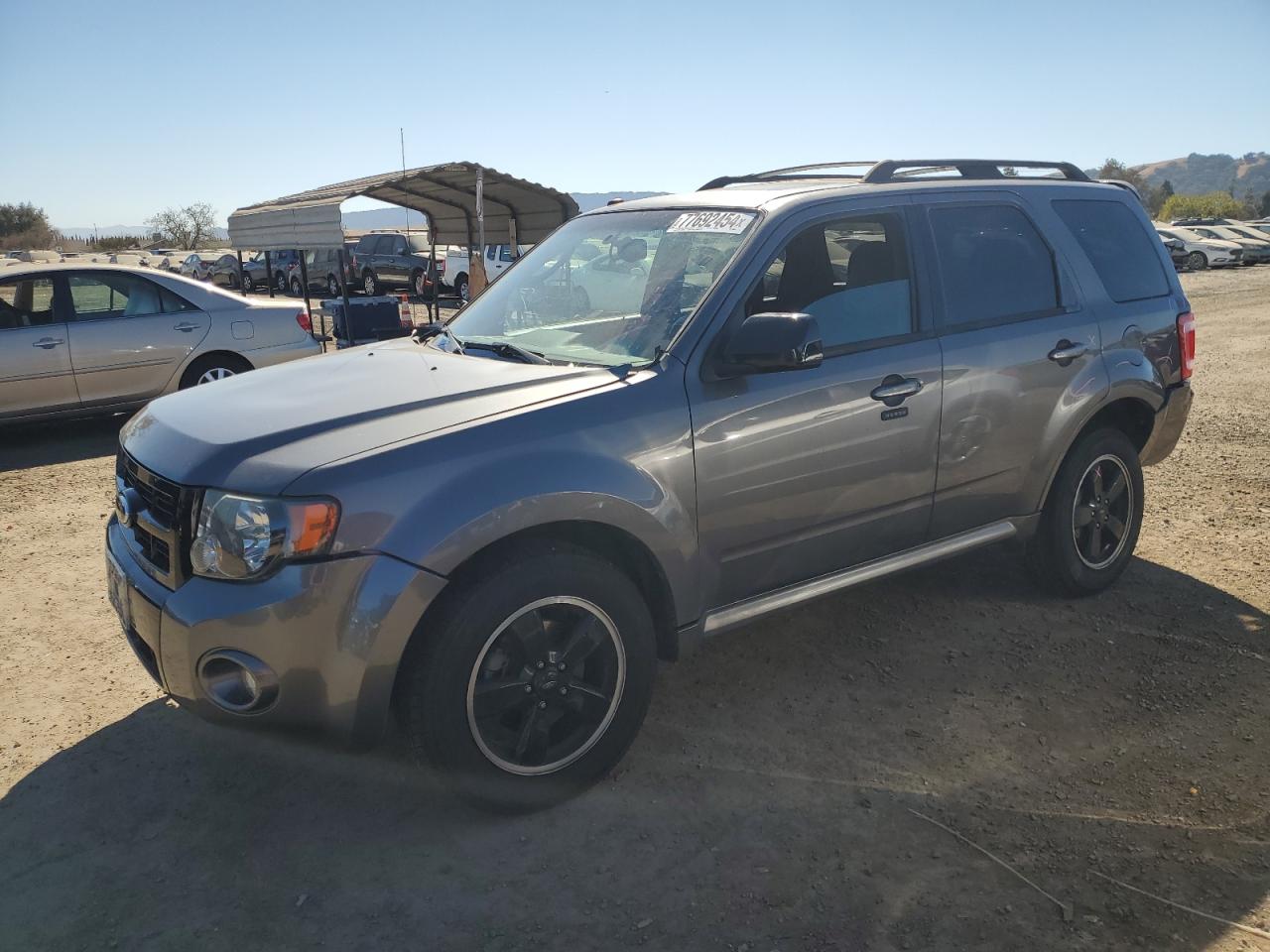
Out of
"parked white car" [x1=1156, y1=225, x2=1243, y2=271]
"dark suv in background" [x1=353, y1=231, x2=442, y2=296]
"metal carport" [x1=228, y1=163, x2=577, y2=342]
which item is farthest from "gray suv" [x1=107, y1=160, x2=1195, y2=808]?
"parked white car" [x1=1156, y1=225, x2=1243, y2=271]

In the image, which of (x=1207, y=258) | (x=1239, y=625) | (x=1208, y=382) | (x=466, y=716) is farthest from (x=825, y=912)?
(x=1207, y=258)

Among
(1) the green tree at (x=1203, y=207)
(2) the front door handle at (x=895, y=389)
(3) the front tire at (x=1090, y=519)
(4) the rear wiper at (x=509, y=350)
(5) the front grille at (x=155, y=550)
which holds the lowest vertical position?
(3) the front tire at (x=1090, y=519)

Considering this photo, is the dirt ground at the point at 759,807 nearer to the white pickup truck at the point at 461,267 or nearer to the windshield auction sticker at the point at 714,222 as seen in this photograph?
the windshield auction sticker at the point at 714,222

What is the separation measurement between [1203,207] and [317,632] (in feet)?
278

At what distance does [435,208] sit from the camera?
15.0 meters

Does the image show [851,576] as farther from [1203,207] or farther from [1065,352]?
[1203,207]

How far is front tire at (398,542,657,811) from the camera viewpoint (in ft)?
9.18

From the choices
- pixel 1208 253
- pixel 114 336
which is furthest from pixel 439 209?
pixel 1208 253

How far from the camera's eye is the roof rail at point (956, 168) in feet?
13.4

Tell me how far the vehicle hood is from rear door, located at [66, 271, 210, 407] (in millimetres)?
5189

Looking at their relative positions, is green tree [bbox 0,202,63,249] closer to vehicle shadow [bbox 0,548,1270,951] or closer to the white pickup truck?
the white pickup truck

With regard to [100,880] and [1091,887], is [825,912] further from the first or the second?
[100,880]

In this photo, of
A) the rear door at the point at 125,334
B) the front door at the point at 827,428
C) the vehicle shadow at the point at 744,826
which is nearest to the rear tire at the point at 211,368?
the rear door at the point at 125,334

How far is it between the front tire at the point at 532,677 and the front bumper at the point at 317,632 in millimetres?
125
